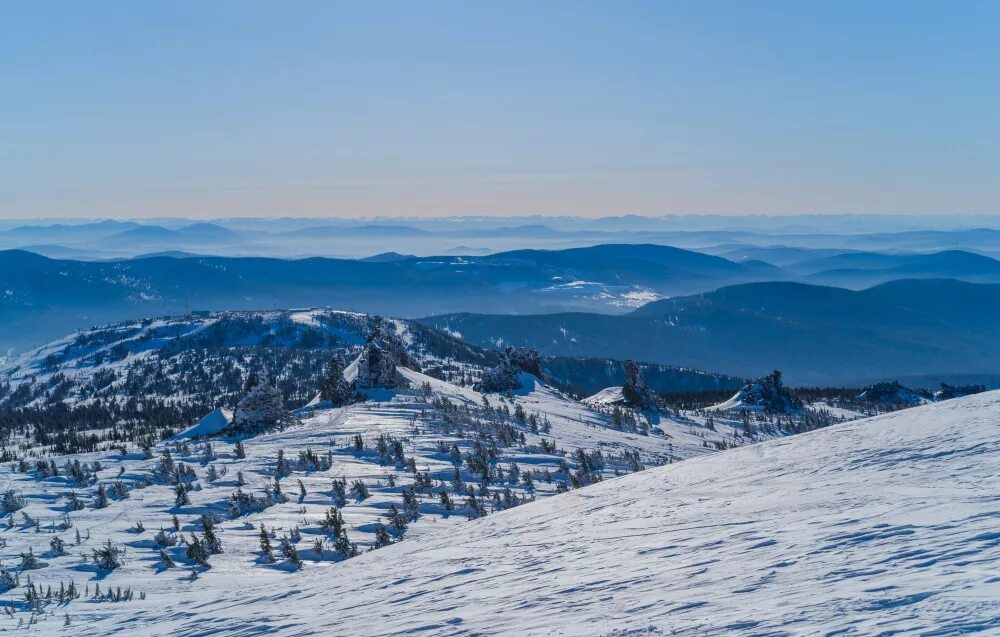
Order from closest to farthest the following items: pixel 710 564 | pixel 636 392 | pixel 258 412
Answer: pixel 710 564
pixel 258 412
pixel 636 392

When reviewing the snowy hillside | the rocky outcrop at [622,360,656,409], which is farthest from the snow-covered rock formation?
the snowy hillside

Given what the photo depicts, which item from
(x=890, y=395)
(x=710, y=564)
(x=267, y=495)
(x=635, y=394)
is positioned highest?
(x=710, y=564)

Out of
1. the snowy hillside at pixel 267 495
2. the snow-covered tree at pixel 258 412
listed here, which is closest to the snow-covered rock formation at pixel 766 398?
the snowy hillside at pixel 267 495

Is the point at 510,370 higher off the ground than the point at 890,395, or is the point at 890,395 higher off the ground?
the point at 510,370

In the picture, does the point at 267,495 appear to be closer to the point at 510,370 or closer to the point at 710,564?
the point at 710,564

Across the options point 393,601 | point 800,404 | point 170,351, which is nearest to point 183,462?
point 393,601

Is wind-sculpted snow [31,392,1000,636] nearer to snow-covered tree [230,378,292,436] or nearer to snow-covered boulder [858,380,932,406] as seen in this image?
snow-covered tree [230,378,292,436]

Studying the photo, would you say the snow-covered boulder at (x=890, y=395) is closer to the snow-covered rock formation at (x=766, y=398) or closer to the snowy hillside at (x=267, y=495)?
the snow-covered rock formation at (x=766, y=398)

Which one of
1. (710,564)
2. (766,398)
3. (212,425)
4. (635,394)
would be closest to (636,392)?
(635,394)

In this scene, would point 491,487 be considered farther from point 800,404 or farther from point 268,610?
point 800,404

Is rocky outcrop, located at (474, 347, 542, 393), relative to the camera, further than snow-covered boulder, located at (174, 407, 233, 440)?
Yes
